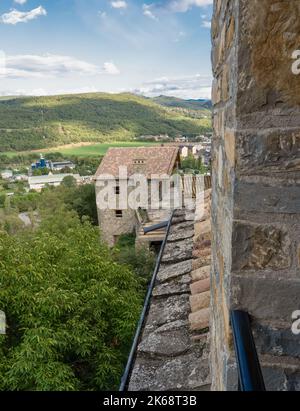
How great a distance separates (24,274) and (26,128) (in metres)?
33.5

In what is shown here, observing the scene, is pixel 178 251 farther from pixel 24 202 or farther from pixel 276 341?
pixel 24 202

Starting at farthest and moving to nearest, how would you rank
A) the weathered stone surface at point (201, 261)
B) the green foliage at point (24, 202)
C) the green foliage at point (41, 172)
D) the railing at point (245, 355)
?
1. the green foliage at point (41, 172)
2. the green foliage at point (24, 202)
3. the weathered stone surface at point (201, 261)
4. the railing at point (245, 355)

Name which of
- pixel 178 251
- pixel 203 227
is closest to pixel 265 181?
pixel 203 227

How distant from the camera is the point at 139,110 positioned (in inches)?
1634

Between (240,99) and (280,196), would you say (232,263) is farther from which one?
(240,99)

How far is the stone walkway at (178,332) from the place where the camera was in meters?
1.51

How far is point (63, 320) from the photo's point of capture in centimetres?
629

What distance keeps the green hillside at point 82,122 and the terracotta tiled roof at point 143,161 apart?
1492 cm

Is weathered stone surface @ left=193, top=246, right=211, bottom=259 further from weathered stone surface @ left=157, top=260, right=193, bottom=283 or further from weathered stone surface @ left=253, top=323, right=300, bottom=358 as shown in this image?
weathered stone surface @ left=253, top=323, right=300, bottom=358

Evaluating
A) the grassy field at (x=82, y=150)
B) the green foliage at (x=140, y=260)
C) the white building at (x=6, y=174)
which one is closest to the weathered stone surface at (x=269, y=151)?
the green foliage at (x=140, y=260)

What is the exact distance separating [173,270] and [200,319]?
3.16 feet

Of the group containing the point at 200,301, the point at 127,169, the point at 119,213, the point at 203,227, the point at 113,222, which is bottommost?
the point at 113,222

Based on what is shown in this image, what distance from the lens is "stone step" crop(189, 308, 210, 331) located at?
1770 mm

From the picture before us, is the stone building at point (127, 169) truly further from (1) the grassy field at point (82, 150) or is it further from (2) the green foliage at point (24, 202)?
(1) the grassy field at point (82, 150)
